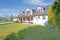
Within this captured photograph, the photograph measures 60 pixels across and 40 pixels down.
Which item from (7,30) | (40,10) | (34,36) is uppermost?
(40,10)

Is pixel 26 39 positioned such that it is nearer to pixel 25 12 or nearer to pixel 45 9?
pixel 45 9

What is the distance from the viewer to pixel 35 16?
3894 centimetres

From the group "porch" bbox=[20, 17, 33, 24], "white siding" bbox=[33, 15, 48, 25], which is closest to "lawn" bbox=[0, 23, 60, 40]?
"white siding" bbox=[33, 15, 48, 25]

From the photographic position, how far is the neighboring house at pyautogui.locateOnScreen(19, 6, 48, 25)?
116 feet

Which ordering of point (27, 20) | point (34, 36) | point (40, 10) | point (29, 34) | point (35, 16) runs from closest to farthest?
point (34, 36)
point (29, 34)
point (40, 10)
point (35, 16)
point (27, 20)

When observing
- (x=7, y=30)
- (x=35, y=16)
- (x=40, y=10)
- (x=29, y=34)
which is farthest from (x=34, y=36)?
(x=35, y=16)

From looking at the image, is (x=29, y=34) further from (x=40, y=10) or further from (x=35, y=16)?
(x=35, y=16)

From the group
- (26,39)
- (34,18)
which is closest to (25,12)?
(34,18)

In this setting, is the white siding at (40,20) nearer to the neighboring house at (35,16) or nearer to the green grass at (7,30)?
the neighboring house at (35,16)

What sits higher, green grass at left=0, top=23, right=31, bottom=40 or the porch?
the porch

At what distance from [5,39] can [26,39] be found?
1.87 meters

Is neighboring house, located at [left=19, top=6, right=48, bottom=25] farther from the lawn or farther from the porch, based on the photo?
the lawn

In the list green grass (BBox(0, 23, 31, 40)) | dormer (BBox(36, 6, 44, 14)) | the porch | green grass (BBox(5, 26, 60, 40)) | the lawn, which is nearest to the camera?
green grass (BBox(5, 26, 60, 40))

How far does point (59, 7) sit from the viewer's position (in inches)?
413
